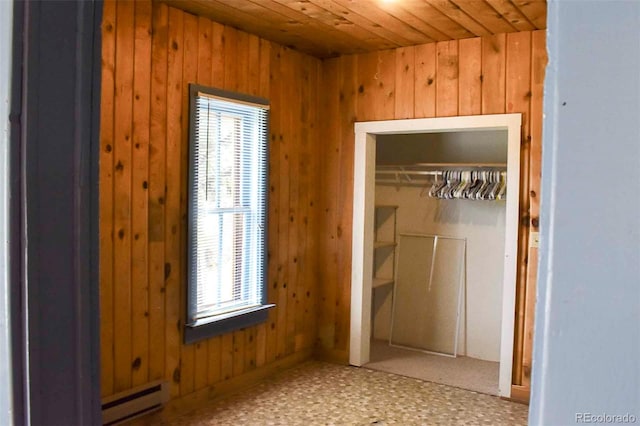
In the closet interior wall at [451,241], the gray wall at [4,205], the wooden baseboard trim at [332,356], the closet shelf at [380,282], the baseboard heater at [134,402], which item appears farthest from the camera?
the closet shelf at [380,282]

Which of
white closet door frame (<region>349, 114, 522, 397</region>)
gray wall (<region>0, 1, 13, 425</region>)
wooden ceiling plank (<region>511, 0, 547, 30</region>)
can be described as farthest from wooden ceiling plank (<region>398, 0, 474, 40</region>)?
gray wall (<region>0, 1, 13, 425</region>)

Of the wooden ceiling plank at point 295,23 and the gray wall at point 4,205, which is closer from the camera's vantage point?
the gray wall at point 4,205

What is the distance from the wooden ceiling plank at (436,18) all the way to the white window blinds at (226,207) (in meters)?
1.30

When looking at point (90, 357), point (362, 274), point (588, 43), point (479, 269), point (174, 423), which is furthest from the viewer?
point (479, 269)

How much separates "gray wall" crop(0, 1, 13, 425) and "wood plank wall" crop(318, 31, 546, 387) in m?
3.59

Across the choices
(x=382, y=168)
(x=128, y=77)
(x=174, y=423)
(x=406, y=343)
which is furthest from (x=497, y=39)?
(x=174, y=423)

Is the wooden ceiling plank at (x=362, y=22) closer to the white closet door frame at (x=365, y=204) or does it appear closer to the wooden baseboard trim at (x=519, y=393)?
the white closet door frame at (x=365, y=204)

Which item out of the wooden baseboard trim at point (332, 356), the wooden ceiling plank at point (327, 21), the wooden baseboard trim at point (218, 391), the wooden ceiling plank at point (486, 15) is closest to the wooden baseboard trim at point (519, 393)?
the wooden baseboard trim at point (332, 356)

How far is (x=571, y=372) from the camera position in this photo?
19.5 inches

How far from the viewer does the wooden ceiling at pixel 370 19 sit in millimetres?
3371

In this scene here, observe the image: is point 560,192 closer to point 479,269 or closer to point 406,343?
point 479,269

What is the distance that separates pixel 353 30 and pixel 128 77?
1628 millimetres

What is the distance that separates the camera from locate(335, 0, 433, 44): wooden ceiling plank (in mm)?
3393

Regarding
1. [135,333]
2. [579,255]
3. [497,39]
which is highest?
[497,39]
